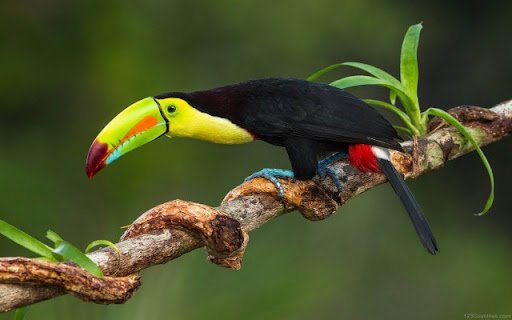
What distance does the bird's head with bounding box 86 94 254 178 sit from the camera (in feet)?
7.92

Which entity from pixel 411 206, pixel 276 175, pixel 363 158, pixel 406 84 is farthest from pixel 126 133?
pixel 406 84

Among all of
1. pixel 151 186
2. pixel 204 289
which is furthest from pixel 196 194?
pixel 204 289

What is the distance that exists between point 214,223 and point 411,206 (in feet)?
1.92

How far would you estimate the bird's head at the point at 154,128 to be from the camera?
241 centimetres

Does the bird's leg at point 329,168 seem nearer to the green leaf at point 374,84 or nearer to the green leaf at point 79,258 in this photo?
the green leaf at point 374,84

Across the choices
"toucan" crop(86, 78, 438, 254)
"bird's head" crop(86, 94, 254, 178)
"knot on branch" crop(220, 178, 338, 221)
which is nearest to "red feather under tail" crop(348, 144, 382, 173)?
"toucan" crop(86, 78, 438, 254)

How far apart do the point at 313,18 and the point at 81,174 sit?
1.70 meters

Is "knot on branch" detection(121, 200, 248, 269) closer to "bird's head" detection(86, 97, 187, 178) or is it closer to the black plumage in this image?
"bird's head" detection(86, 97, 187, 178)

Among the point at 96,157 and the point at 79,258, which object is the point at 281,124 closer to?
the point at 96,157

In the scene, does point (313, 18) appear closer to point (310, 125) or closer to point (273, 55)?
point (273, 55)

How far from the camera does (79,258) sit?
1.83 metres

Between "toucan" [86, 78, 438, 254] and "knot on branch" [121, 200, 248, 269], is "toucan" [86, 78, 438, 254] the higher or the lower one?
the higher one

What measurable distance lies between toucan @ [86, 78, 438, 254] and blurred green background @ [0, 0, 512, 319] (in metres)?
1.77

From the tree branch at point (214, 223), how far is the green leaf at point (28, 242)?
0.08 meters
